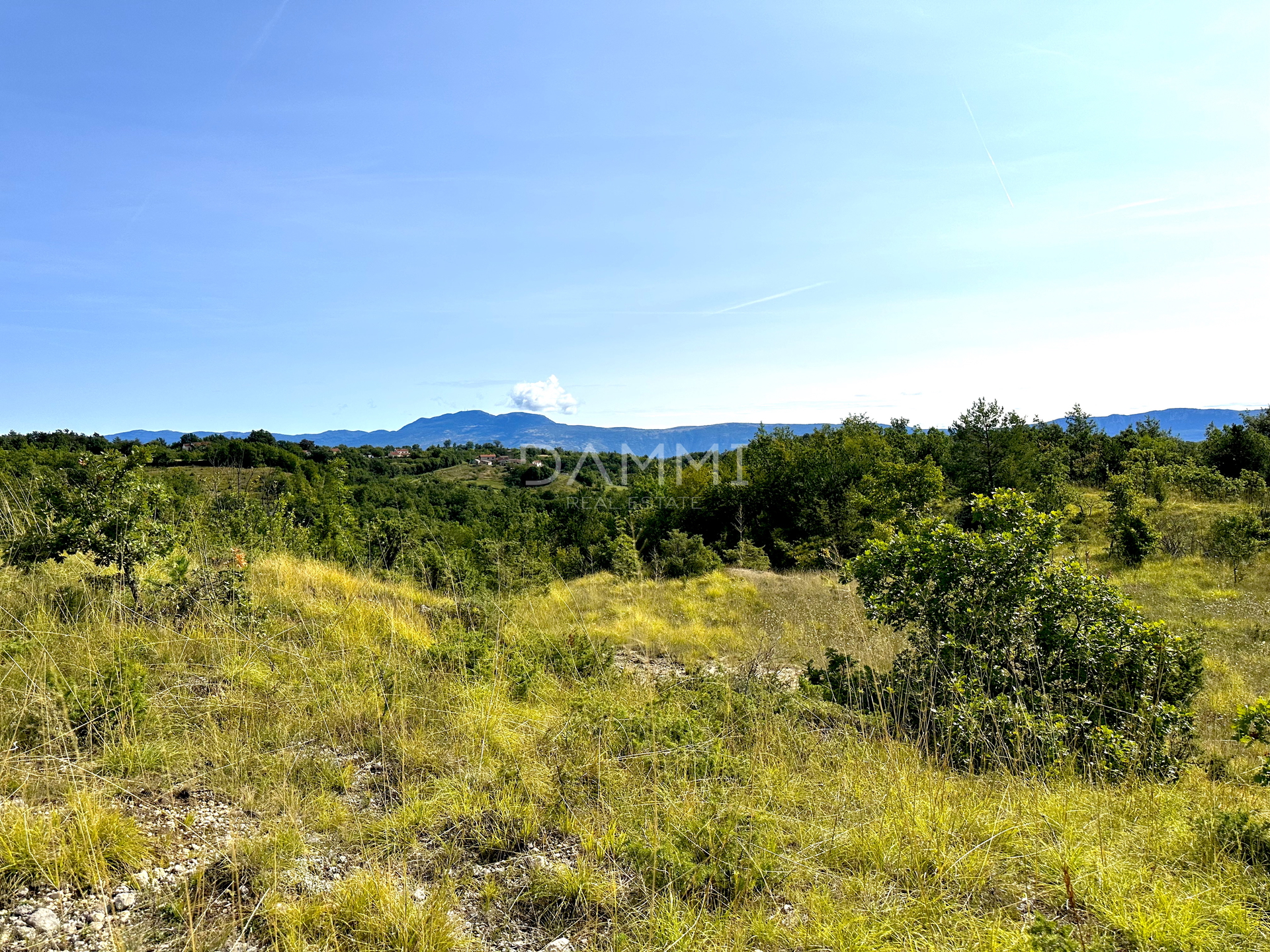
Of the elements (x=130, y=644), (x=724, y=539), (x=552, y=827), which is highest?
(x=130, y=644)

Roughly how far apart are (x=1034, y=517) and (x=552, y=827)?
4.71 m

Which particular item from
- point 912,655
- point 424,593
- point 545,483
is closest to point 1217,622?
point 912,655

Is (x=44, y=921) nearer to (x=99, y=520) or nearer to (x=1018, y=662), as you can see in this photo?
(x=99, y=520)

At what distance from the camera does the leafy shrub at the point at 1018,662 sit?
398cm

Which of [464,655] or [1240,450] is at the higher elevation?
[1240,450]

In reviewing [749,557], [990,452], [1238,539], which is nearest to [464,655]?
[749,557]

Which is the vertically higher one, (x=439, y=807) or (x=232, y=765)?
(x=232, y=765)

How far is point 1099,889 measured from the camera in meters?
2.43

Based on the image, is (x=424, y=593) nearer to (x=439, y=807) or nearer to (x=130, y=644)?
(x=130, y=644)

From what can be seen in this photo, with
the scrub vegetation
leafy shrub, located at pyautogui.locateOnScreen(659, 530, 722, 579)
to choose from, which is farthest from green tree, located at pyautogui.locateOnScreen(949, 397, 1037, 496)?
the scrub vegetation

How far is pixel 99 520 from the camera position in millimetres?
5223

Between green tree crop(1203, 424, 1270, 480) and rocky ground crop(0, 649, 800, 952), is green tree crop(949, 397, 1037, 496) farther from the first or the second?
rocky ground crop(0, 649, 800, 952)

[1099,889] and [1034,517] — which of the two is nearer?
[1099,889]

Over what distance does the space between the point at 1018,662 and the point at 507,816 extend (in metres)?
4.19
